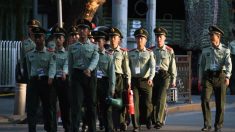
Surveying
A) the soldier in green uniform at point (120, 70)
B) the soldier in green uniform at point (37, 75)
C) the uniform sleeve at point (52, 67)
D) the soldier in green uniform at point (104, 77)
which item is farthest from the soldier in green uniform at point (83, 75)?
the soldier in green uniform at point (120, 70)

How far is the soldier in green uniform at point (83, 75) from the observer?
1234 centimetres

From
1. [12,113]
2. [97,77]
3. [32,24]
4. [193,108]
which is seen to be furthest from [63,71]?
[193,108]

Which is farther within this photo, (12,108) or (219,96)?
(12,108)

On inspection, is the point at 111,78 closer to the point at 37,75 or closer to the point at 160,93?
the point at 37,75

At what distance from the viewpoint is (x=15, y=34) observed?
90.6 ft

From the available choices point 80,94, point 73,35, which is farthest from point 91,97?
point 73,35

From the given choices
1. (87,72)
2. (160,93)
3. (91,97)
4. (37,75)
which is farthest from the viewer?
(160,93)

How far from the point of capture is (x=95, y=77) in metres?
12.5

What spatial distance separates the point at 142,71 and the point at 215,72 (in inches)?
58.8

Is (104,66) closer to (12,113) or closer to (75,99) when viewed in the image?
(75,99)

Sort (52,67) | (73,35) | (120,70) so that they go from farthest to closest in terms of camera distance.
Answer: (120,70)
(73,35)
(52,67)

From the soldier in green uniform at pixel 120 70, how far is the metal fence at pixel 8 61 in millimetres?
10384

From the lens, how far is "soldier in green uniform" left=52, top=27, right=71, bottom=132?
43.5 feet

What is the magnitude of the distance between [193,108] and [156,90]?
6.30 m
